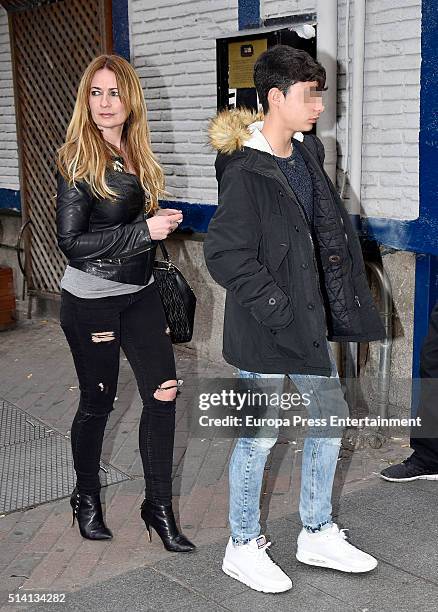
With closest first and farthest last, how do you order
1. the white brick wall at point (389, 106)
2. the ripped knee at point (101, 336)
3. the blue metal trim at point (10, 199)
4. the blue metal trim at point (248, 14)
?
1. the ripped knee at point (101, 336)
2. the white brick wall at point (389, 106)
3. the blue metal trim at point (248, 14)
4. the blue metal trim at point (10, 199)

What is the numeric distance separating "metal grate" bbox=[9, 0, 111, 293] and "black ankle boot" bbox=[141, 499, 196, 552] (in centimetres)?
517

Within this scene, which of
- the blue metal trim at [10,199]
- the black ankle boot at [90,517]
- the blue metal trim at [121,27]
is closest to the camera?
the black ankle boot at [90,517]

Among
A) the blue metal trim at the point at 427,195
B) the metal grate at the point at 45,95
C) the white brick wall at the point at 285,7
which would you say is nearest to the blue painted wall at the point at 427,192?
the blue metal trim at the point at 427,195

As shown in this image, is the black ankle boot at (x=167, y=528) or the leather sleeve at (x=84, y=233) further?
the black ankle boot at (x=167, y=528)

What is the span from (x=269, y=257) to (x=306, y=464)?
3.06 ft

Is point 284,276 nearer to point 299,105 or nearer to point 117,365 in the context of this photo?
point 299,105

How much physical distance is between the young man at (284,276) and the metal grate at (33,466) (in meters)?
1.41

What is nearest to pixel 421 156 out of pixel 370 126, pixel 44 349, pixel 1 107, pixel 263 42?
pixel 370 126

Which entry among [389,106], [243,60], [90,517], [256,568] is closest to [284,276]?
[256,568]

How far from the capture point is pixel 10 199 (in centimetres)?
996

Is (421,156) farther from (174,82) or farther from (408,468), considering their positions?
(174,82)

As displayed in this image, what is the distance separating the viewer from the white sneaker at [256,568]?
12.2 feet

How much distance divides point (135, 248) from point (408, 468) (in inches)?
81.7

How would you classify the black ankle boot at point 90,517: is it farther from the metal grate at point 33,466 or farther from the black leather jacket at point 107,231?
the black leather jacket at point 107,231
